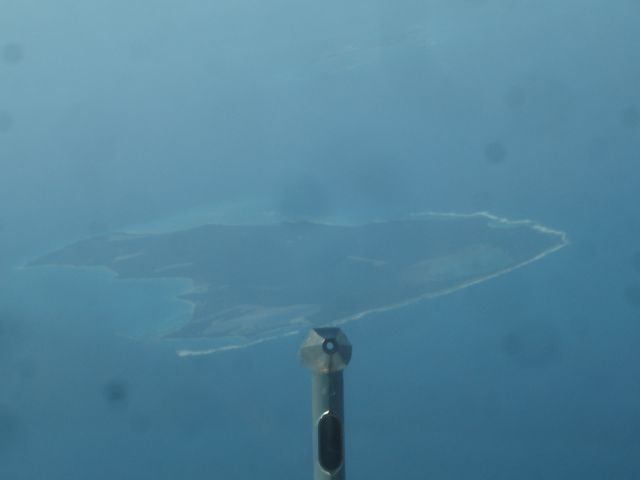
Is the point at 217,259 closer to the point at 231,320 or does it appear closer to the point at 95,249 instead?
the point at 231,320

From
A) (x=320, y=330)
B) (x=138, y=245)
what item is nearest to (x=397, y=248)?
(x=138, y=245)

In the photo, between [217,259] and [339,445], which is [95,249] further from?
[339,445]

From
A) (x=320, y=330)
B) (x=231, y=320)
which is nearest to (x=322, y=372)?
(x=320, y=330)

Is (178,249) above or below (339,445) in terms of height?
above

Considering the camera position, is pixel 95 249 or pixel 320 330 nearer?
pixel 320 330

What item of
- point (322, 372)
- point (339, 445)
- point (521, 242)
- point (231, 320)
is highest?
point (521, 242)

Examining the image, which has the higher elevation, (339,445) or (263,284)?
(263,284)
